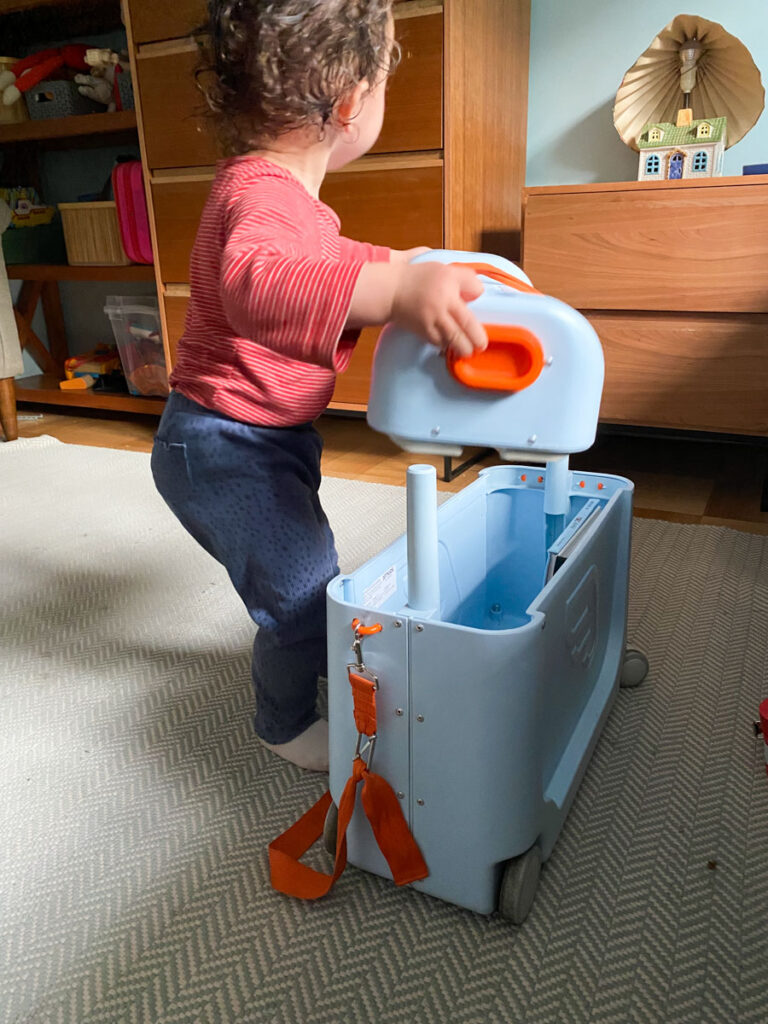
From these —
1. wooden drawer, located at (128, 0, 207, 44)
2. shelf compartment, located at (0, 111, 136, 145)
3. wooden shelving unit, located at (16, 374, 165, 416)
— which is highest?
wooden drawer, located at (128, 0, 207, 44)

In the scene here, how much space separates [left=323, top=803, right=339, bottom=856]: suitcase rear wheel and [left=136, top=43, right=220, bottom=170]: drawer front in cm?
154

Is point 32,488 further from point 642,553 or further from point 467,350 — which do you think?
point 467,350

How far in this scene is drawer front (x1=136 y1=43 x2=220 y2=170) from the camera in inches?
69.9

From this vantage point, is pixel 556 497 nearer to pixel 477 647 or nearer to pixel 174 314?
pixel 477 647

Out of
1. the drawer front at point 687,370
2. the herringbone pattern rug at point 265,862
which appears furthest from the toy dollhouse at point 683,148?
the herringbone pattern rug at point 265,862

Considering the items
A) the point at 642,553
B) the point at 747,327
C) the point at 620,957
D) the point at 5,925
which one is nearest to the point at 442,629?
the point at 620,957

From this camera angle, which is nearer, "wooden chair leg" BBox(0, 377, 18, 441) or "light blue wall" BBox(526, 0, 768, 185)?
"light blue wall" BBox(526, 0, 768, 185)

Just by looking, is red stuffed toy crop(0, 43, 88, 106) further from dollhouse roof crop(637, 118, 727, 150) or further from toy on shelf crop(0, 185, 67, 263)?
dollhouse roof crop(637, 118, 727, 150)

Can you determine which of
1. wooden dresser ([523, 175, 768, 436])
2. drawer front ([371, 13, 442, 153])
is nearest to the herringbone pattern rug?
wooden dresser ([523, 175, 768, 436])

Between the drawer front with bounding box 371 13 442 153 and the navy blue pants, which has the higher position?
the drawer front with bounding box 371 13 442 153

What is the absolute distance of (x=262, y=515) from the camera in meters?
0.73

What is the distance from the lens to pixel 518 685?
1.86ft

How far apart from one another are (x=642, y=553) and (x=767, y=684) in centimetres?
39

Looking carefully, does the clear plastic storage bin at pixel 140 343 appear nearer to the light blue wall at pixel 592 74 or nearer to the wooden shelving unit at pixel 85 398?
the wooden shelving unit at pixel 85 398
